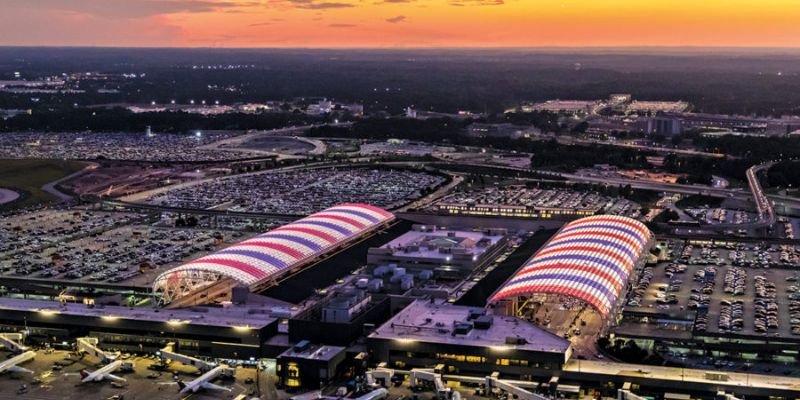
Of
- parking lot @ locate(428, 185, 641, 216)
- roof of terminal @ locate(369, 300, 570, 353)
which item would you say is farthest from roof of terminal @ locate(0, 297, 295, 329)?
parking lot @ locate(428, 185, 641, 216)

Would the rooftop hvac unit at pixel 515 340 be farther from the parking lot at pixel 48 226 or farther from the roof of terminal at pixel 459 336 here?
the parking lot at pixel 48 226

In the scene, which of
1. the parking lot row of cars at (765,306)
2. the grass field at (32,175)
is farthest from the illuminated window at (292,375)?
the grass field at (32,175)

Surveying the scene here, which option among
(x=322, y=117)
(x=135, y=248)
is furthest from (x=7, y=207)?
(x=322, y=117)

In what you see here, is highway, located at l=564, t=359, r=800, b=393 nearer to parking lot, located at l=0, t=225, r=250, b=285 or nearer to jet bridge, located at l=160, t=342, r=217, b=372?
jet bridge, located at l=160, t=342, r=217, b=372

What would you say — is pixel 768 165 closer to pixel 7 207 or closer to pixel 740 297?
pixel 740 297

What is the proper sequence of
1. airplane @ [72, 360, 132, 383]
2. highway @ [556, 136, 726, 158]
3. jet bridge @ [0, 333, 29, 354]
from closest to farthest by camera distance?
airplane @ [72, 360, 132, 383], jet bridge @ [0, 333, 29, 354], highway @ [556, 136, 726, 158]

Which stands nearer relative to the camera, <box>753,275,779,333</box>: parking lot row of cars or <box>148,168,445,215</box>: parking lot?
<box>753,275,779,333</box>: parking lot row of cars
